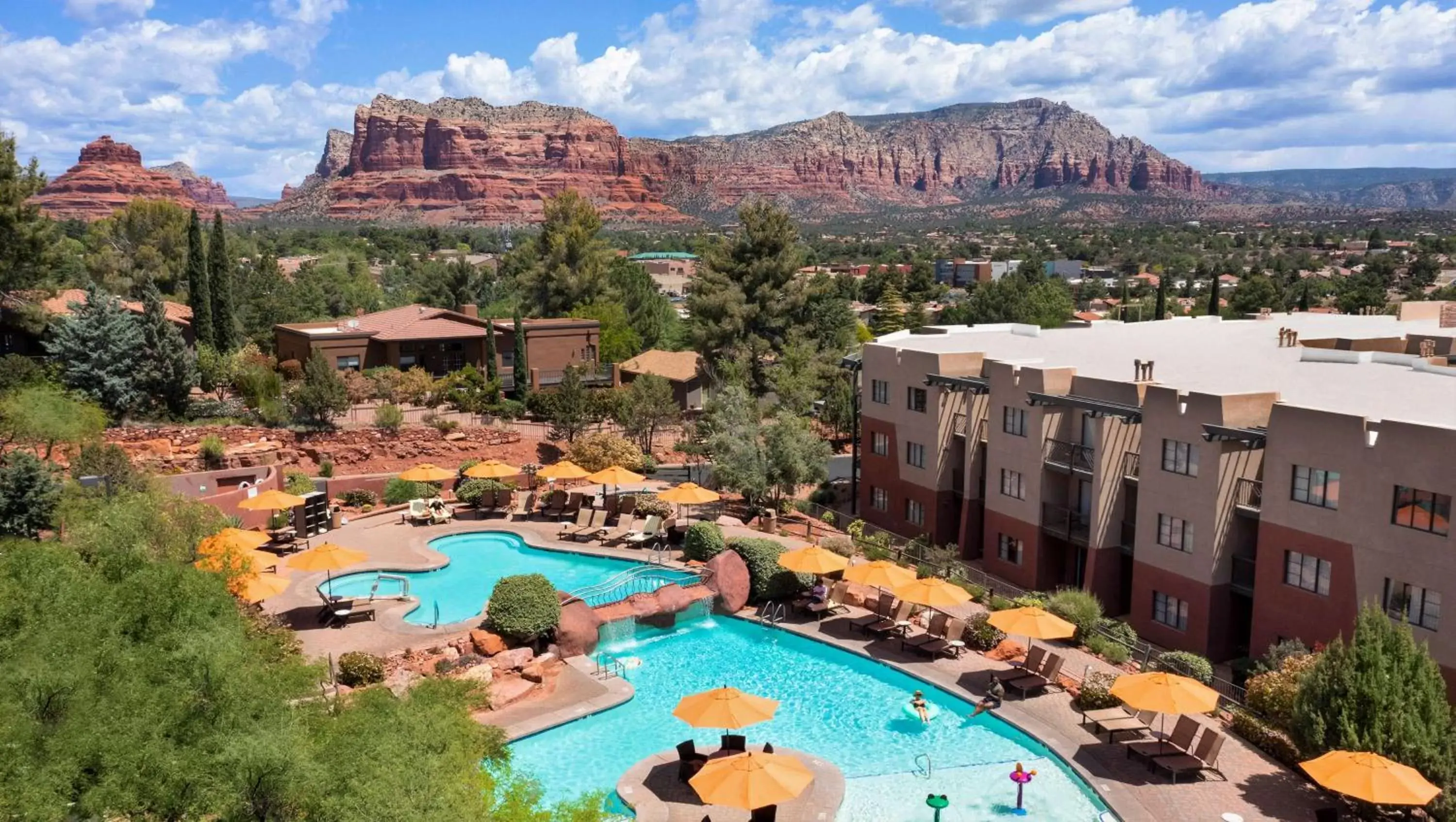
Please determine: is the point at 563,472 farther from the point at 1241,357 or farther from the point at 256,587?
the point at 1241,357

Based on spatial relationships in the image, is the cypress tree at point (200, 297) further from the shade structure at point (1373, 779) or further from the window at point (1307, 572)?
the shade structure at point (1373, 779)

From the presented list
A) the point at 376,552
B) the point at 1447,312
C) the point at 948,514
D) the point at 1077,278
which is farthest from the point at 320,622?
the point at 1077,278

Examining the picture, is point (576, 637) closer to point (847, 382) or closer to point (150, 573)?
point (150, 573)

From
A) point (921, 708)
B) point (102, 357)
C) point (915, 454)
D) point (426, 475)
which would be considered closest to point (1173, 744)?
point (921, 708)

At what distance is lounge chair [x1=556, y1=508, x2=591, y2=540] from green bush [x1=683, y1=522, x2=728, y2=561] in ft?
13.3

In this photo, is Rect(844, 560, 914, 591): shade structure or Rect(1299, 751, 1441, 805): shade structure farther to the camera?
Rect(844, 560, 914, 591): shade structure

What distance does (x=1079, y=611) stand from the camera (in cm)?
2462

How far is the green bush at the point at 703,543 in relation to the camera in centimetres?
3056

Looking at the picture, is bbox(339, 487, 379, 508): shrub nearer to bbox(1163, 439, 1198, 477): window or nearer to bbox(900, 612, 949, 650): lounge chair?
bbox(900, 612, 949, 650): lounge chair

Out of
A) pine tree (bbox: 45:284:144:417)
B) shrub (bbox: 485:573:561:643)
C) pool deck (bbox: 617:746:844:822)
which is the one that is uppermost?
pine tree (bbox: 45:284:144:417)

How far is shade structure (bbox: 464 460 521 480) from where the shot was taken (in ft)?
119

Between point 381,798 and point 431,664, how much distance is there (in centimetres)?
1180

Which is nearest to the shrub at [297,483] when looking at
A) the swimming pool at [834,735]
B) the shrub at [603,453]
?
the shrub at [603,453]

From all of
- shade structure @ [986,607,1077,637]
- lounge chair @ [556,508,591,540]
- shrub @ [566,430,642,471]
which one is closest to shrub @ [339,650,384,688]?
lounge chair @ [556,508,591,540]
